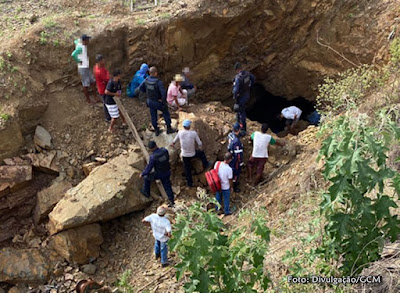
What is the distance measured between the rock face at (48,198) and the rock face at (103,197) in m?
0.39

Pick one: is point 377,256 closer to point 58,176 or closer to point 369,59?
point 58,176

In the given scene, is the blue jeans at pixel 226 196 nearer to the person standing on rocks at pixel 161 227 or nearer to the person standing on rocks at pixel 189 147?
the person standing on rocks at pixel 189 147

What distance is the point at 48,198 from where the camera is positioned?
7.50 metres

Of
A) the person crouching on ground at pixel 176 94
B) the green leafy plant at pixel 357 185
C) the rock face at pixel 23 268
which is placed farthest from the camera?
the person crouching on ground at pixel 176 94

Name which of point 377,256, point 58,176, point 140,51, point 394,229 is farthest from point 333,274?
point 140,51

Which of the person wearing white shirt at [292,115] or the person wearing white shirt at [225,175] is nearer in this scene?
the person wearing white shirt at [225,175]

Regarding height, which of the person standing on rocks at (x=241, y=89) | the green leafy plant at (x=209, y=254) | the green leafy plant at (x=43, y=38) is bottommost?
the person standing on rocks at (x=241, y=89)

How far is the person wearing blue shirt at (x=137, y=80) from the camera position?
862cm

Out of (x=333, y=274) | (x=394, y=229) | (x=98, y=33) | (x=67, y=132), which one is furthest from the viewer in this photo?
(x=98, y=33)

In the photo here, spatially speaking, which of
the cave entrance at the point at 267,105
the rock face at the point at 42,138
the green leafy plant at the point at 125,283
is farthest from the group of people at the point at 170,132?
the cave entrance at the point at 267,105

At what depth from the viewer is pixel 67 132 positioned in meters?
8.14

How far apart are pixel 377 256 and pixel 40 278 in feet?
18.1

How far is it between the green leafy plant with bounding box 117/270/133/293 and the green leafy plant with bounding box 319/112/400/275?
11.5 ft

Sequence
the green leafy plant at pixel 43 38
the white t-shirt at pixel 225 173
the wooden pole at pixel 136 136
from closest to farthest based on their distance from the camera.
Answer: the white t-shirt at pixel 225 173 < the wooden pole at pixel 136 136 < the green leafy plant at pixel 43 38
